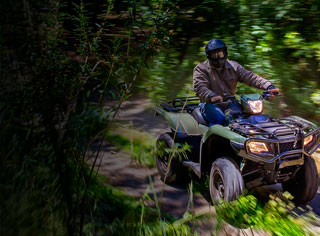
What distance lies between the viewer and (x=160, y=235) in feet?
8.81

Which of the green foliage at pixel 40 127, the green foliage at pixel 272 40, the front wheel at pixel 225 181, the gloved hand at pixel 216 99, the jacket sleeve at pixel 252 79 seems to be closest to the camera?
the green foliage at pixel 40 127

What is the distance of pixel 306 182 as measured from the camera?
3.89m

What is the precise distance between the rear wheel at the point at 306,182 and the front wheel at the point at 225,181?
0.74m

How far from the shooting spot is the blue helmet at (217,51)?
168 inches

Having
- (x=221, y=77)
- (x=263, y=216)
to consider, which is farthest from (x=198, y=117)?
(x=263, y=216)

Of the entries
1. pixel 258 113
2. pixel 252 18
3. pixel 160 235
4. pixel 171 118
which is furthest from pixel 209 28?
pixel 160 235

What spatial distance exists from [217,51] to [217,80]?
0.38 metres

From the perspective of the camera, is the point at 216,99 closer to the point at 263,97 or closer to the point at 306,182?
the point at 263,97

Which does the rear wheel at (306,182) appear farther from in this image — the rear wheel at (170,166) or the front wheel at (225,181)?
the rear wheel at (170,166)

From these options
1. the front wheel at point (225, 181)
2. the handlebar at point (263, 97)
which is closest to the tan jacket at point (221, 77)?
the handlebar at point (263, 97)

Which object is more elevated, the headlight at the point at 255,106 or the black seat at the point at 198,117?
the headlight at the point at 255,106

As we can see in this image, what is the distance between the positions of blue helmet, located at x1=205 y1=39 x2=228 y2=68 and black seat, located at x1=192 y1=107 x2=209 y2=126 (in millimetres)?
634

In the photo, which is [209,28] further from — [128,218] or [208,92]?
[128,218]

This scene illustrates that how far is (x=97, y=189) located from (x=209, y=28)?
13.2 ft
